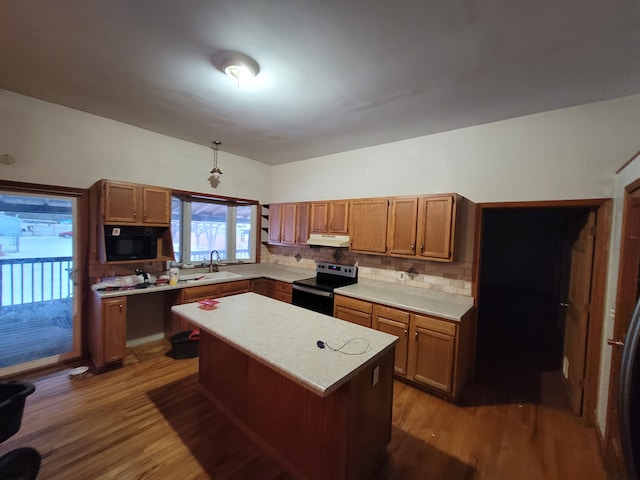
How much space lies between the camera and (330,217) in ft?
12.7

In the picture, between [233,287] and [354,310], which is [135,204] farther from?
[354,310]

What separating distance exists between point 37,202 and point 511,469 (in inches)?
195

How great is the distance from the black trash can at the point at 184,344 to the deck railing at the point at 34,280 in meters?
1.29

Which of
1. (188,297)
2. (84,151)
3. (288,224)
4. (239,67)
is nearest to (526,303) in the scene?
(288,224)

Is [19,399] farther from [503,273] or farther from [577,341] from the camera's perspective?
[503,273]

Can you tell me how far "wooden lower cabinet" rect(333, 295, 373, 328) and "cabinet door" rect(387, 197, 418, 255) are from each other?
0.72 meters

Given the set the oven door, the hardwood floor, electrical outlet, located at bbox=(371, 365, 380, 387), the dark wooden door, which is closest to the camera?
electrical outlet, located at bbox=(371, 365, 380, 387)

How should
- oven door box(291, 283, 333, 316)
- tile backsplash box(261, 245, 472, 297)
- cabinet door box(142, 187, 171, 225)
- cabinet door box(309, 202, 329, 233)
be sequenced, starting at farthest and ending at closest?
cabinet door box(309, 202, 329, 233) < oven door box(291, 283, 333, 316) < cabinet door box(142, 187, 171, 225) < tile backsplash box(261, 245, 472, 297)

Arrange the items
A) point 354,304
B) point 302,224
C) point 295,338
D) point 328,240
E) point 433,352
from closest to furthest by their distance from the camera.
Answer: point 295,338
point 433,352
point 354,304
point 328,240
point 302,224

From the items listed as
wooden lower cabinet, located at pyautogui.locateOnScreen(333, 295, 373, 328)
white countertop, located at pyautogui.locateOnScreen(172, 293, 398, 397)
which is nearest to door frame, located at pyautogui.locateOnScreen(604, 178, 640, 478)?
white countertop, located at pyautogui.locateOnScreen(172, 293, 398, 397)

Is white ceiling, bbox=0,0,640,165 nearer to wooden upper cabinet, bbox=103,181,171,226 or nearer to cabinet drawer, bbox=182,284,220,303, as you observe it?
wooden upper cabinet, bbox=103,181,171,226

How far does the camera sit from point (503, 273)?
278 inches

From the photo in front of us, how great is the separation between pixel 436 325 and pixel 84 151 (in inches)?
168

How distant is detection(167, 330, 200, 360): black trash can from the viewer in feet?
10.9
